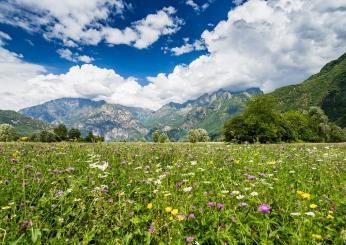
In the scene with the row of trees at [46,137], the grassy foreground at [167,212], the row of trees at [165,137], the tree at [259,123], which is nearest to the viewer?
the grassy foreground at [167,212]

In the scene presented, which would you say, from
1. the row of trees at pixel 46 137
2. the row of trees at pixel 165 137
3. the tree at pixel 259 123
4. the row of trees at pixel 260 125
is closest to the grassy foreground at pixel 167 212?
the row of trees at pixel 46 137

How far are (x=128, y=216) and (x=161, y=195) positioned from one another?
38.6 inches

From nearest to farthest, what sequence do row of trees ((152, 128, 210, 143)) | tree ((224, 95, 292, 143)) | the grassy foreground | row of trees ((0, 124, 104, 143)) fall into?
1. the grassy foreground
2. row of trees ((0, 124, 104, 143))
3. row of trees ((152, 128, 210, 143))
4. tree ((224, 95, 292, 143))

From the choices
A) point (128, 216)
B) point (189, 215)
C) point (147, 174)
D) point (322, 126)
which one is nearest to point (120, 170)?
point (147, 174)

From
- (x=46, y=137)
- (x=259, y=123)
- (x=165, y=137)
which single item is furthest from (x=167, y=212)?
(x=259, y=123)

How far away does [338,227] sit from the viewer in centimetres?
480

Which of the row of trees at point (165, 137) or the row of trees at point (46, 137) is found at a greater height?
the row of trees at point (46, 137)

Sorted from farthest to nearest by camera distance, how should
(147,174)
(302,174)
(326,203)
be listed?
(302,174), (147,174), (326,203)

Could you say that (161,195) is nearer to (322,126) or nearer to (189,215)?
Result: (189,215)

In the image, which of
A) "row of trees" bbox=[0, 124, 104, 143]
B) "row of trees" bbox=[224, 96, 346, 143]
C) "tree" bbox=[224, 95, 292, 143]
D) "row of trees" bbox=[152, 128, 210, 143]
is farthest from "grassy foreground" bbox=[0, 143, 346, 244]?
"tree" bbox=[224, 95, 292, 143]

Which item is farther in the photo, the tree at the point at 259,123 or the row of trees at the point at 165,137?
the tree at the point at 259,123

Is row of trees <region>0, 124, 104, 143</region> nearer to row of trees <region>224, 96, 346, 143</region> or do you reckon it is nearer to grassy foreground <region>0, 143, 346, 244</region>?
grassy foreground <region>0, 143, 346, 244</region>

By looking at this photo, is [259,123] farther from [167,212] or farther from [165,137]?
[167,212]

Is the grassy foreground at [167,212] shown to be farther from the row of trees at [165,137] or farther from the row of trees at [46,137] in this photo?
the row of trees at [165,137]
